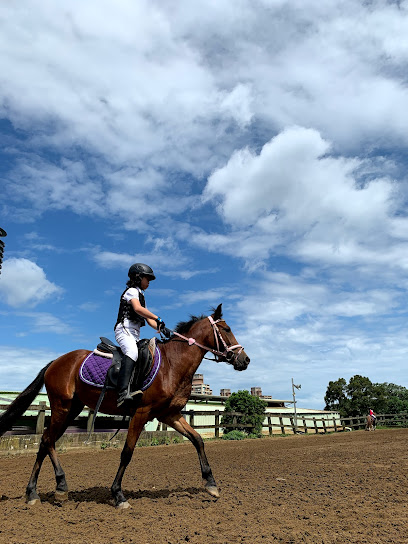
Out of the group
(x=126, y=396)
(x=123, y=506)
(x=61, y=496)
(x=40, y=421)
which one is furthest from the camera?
(x=40, y=421)

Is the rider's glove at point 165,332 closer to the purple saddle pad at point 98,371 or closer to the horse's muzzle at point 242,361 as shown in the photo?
the purple saddle pad at point 98,371

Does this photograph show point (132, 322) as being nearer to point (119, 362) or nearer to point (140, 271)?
point (119, 362)

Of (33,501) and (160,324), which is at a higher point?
(160,324)

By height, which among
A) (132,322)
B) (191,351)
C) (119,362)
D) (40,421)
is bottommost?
(40,421)

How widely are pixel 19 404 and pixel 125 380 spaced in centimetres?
229

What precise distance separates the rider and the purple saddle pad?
18 centimetres

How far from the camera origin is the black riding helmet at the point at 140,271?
6160 mm

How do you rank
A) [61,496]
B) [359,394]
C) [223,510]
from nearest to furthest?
[223,510]
[61,496]
[359,394]

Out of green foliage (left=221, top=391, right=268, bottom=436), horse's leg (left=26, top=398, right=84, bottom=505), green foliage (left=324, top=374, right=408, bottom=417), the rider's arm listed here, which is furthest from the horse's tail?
green foliage (left=324, top=374, right=408, bottom=417)

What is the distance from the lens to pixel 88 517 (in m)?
4.71

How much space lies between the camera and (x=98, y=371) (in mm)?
5867

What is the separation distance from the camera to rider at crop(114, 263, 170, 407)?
18.3ft

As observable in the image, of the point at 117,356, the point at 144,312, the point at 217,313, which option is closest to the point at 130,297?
the point at 144,312

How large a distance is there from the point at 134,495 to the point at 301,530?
9.59 feet
